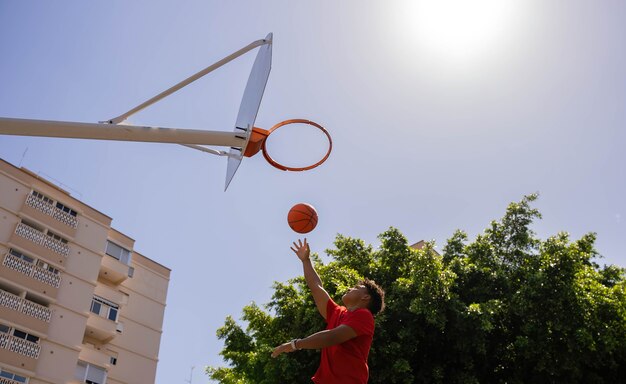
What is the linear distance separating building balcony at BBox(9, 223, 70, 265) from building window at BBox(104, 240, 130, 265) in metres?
3.57

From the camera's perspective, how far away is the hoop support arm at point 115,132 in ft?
20.8

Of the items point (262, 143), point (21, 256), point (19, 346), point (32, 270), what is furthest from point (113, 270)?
point (262, 143)

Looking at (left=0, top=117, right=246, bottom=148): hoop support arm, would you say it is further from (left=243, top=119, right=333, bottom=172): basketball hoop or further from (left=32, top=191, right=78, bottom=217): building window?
(left=32, top=191, right=78, bottom=217): building window

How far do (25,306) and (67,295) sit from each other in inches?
120

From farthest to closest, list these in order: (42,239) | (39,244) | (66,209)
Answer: (66,209), (42,239), (39,244)

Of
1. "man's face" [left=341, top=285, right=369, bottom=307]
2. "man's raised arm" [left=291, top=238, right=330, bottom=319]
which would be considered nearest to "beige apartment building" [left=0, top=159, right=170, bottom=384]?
"man's raised arm" [left=291, top=238, right=330, bottom=319]

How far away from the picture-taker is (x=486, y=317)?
15930 mm

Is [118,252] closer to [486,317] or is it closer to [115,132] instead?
[486,317]

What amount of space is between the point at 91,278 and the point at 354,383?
107 feet

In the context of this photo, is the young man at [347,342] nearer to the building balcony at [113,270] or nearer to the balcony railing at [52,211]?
the balcony railing at [52,211]

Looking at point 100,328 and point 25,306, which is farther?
point 100,328

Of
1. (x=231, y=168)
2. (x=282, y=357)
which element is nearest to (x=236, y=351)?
(x=282, y=357)

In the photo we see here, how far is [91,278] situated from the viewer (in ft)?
114

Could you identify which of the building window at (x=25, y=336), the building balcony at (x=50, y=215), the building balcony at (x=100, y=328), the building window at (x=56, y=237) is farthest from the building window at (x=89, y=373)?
the building balcony at (x=50, y=215)
